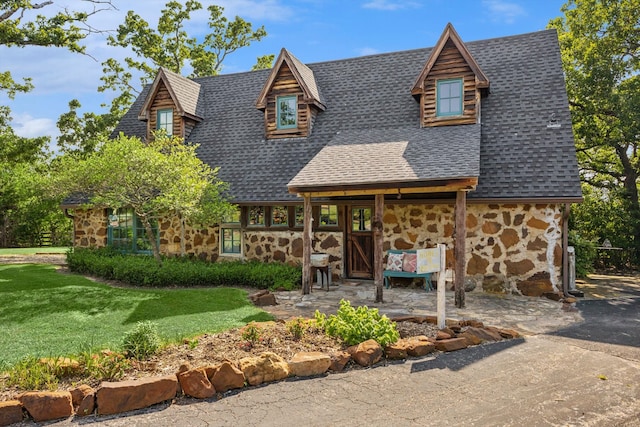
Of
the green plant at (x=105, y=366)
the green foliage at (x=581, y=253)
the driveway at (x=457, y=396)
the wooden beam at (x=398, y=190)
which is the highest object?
the wooden beam at (x=398, y=190)

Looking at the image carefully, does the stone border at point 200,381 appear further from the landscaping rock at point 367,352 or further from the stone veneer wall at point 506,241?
the stone veneer wall at point 506,241

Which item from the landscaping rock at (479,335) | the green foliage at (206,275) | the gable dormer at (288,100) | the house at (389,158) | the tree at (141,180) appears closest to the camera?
the landscaping rock at (479,335)

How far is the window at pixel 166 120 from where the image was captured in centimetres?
1675

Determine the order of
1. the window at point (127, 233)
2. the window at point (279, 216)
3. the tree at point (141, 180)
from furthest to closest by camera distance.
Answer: the window at point (127, 233)
the window at point (279, 216)
the tree at point (141, 180)

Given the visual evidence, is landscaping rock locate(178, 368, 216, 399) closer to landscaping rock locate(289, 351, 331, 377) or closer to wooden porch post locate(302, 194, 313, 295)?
landscaping rock locate(289, 351, 331, 377)

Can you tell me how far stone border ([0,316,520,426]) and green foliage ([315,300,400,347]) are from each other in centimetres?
15

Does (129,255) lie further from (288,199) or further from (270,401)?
(270,401)

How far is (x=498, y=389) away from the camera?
4.95m

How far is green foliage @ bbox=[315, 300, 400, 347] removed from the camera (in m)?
6.14

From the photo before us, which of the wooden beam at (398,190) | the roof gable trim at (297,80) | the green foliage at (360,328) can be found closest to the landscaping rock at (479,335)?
the green foliage at (360,328)

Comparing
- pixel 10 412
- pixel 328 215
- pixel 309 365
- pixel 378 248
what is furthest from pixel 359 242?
pixel 10 412

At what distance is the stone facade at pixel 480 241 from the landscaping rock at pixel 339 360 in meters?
6.74

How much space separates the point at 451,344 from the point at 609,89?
14.9 meters

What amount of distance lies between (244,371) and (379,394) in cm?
157
